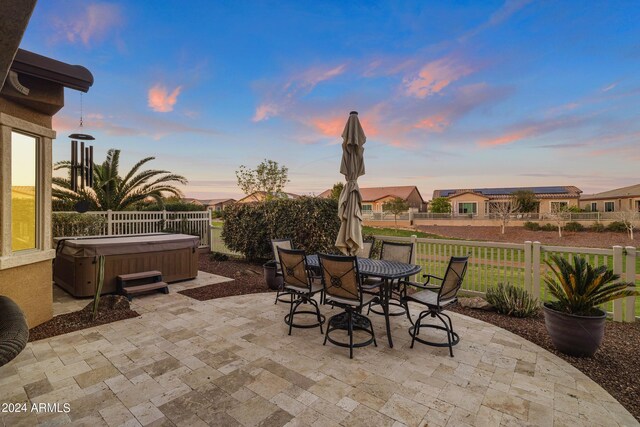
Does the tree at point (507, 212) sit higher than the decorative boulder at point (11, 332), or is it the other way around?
the tree at point (507, 212)

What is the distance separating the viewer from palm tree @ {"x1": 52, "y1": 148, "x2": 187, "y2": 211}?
10.3 m

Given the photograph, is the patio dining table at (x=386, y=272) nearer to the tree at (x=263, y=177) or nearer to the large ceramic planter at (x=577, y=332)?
the large ceramic planter at (x=577, y=332)

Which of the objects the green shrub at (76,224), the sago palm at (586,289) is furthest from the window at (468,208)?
the green shrub at (76,224)

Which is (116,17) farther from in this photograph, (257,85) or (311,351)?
(311,351)

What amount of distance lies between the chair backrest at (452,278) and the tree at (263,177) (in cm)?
1708

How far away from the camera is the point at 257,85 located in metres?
9.17

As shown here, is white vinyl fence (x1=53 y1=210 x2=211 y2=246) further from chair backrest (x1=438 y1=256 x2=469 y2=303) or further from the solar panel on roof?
the solar panel on roof

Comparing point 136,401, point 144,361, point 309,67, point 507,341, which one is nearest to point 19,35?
point 136,401

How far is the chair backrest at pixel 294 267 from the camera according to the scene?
376 centimetres

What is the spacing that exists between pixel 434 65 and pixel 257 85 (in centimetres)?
544

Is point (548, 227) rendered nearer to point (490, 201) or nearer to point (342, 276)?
point (490, 201)

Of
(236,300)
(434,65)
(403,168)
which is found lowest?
(236,300)

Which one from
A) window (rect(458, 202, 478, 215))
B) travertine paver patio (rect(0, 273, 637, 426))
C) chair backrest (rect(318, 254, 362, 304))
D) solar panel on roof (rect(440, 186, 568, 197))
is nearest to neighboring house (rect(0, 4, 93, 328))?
travertine paver patio (rect(0, 273, 637, 426))

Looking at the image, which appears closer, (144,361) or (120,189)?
(144,361)
